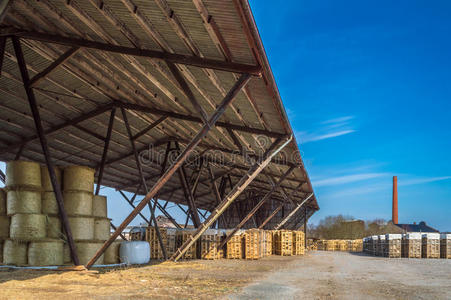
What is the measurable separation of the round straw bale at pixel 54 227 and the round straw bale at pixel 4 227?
1.00 meters

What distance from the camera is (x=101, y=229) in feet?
40.0

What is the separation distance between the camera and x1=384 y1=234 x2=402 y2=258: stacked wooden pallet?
2283 cm

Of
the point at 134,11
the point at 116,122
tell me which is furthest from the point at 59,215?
the point at 134,11

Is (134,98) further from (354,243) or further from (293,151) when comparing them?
(354,243)

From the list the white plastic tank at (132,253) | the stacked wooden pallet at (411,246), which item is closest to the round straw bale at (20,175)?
the white plastic tank at (132,253)

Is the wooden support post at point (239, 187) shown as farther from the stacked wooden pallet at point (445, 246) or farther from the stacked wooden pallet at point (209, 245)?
the stacked wooden pallet at point (445, 246)

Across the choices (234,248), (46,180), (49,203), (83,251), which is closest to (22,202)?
(49,203)

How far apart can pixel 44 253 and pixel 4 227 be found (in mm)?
1417

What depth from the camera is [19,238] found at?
33.0ft

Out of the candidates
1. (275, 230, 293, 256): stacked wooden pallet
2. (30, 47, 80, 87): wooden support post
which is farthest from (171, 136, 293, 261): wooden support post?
(275, 230, 293, 256): stacked wooden pallet

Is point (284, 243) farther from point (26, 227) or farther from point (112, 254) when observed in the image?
point (26, 227)

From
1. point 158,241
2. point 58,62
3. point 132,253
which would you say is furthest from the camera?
point 158,241

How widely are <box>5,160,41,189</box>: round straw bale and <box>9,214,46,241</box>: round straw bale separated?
32.8 inches

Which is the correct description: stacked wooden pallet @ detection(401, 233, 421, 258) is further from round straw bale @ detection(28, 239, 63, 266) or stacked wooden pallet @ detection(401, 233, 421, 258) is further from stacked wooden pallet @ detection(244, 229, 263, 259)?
round straw bale @ detection(28, 239, 63, 266)
